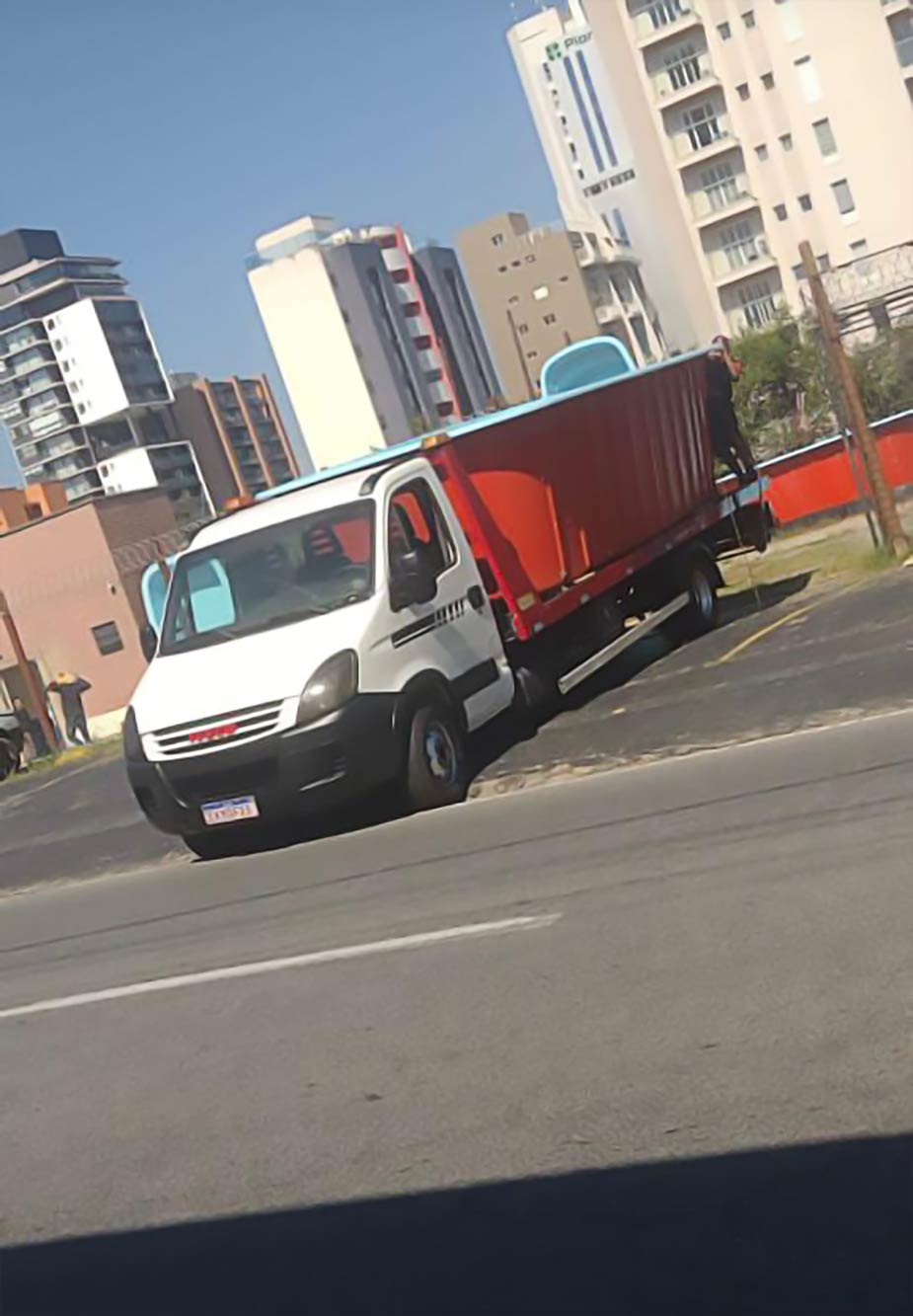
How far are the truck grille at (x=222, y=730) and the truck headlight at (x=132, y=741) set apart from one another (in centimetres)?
35

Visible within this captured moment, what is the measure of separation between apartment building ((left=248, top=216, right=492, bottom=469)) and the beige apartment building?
12.4 m

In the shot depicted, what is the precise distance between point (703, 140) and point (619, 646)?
64.4m

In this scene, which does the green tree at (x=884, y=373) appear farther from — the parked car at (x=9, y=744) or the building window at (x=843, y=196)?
the building window at (x=843, y=196)

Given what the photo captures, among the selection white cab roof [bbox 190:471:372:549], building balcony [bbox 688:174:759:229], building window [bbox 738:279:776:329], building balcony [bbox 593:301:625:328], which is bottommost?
white cab roof [bbox 190:471:372:549]

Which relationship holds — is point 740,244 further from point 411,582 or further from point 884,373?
point 411,582

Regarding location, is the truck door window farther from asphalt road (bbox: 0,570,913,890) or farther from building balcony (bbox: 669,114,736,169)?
building balcony (bbox: 669,114,736,169)

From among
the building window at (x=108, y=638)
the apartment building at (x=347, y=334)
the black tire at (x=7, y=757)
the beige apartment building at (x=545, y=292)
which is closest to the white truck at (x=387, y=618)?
the black tire at (x=7, y=757)

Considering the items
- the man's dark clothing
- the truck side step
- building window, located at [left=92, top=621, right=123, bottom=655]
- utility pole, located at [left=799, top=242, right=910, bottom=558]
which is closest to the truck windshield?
the truck side step

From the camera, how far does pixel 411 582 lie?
1110 centimetres

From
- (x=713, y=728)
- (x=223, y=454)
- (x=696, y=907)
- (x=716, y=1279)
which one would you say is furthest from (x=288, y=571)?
(x=223, y=454)

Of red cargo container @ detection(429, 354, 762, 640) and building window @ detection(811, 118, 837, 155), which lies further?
building window @ detection(811, 118, 837, 155)

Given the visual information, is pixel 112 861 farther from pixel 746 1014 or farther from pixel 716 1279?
pixel 716 1279

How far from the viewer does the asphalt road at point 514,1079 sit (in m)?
3.90

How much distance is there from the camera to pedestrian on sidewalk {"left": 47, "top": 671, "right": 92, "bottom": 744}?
31703mm
